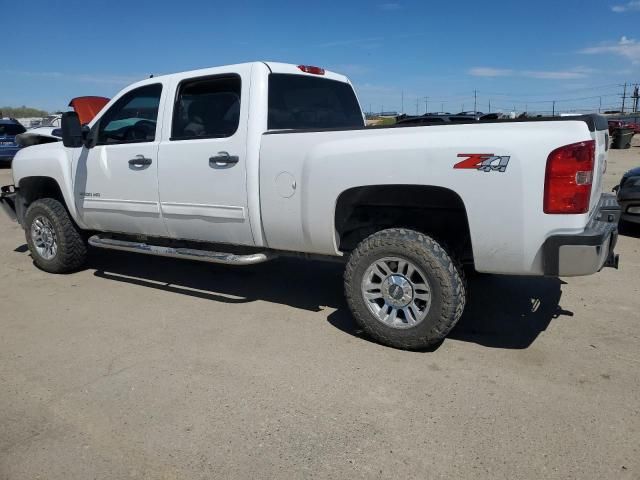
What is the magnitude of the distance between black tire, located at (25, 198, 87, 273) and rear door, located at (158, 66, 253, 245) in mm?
1565

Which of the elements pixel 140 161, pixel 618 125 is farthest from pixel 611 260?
pixel 618 125

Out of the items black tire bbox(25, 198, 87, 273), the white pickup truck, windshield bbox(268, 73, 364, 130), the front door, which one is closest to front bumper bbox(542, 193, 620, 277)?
the white pickup truck

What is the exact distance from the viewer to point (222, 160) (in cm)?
426

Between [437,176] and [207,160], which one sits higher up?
[207,160]

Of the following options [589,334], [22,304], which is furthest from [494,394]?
[22,304]

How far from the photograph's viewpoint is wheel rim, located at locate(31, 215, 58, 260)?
5863mm

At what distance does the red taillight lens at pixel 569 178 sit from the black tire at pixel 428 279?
757 millimetres

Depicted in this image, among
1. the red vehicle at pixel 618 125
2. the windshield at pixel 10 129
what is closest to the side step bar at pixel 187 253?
the windshield at pixel 10 129

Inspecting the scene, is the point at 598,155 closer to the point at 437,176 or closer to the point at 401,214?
the point at 437,176

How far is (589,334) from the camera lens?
4.07 meters

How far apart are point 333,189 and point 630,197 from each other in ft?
16.8

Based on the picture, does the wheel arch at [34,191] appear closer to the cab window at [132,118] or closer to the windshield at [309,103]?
the cab window at [132,118]

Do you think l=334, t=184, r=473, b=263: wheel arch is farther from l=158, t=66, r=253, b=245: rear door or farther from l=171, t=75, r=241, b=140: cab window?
l=171, t=75, r=241, b=140: cab window

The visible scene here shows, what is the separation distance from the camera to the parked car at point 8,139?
18.0 metres
